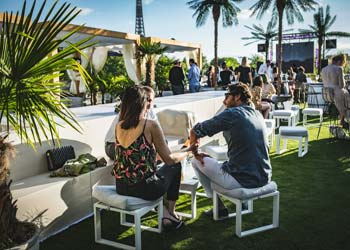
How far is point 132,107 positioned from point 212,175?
996 millimetres

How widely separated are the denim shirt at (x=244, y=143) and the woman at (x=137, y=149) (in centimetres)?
50

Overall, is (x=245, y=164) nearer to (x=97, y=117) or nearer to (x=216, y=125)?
(x=216, y=125)

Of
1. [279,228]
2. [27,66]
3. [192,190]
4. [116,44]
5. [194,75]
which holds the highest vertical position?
[116,44]

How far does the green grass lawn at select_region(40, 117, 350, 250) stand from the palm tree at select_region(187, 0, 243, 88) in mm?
15542

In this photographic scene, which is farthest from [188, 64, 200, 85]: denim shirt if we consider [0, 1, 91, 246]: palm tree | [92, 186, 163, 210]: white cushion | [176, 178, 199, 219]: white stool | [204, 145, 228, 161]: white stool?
[0, 1, 91, 246]: palm tree

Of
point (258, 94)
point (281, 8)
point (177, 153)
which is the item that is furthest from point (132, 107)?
point (281, 8)

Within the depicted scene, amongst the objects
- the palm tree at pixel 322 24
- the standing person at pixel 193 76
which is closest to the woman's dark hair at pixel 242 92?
the standing person at pixel 193 76

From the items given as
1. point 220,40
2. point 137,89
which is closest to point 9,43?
point 137,89

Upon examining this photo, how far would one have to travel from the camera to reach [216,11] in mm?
19922

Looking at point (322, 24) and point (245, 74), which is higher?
point (322, 24)

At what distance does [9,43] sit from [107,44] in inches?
536

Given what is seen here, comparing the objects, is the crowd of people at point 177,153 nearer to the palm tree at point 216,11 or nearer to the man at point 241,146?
the man at point 241,146

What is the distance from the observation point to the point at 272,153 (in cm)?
672

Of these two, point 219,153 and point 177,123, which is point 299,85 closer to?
point 177,123
